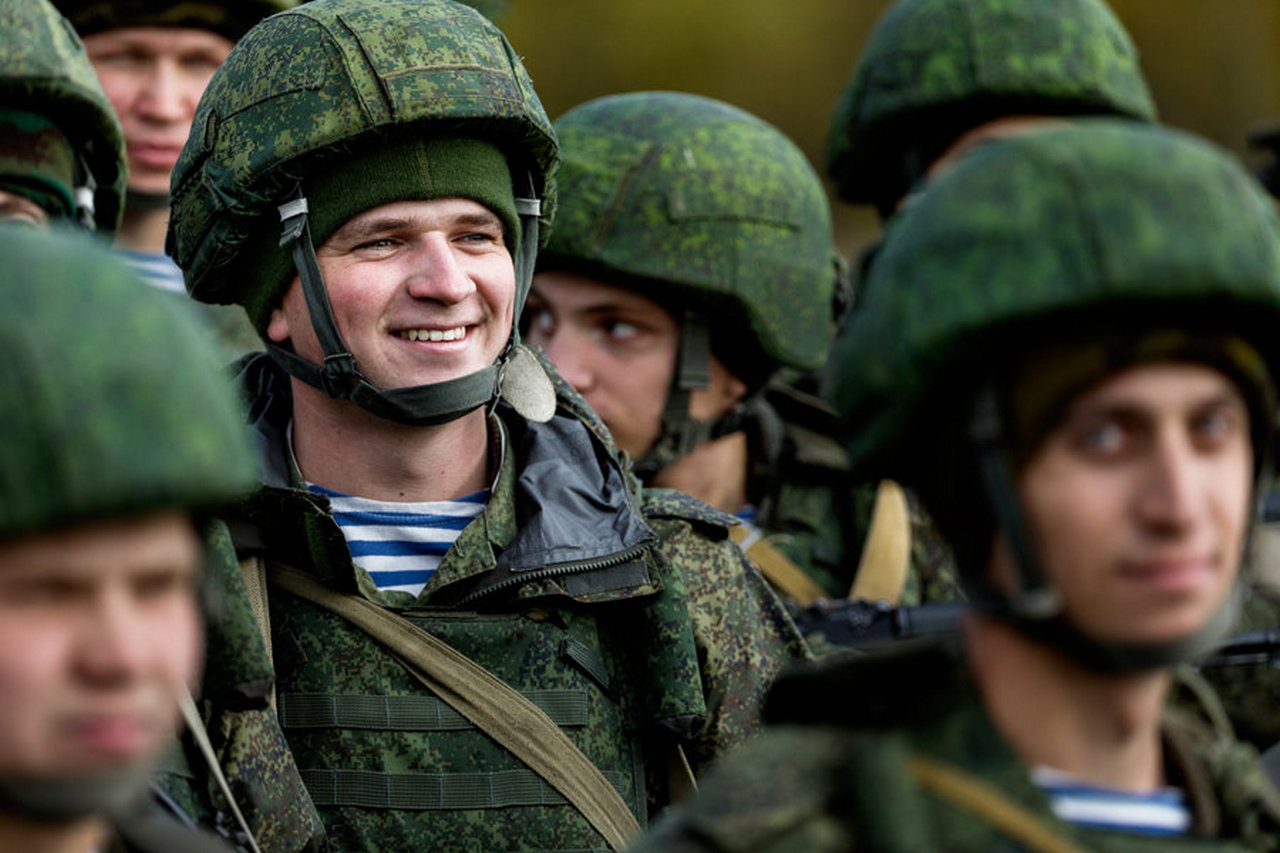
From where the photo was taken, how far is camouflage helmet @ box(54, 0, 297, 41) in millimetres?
7281

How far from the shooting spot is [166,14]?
24.1 ft

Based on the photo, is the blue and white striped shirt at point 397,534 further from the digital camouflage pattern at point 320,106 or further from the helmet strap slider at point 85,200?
the helmet strap slider at point 85,200

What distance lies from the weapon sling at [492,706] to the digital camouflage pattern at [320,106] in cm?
92

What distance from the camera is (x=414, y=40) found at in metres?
5.19

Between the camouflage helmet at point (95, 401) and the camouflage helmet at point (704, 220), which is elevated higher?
the camouflage helmet at point (95, 401)

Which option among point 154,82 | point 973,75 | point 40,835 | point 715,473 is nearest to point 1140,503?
point 40,835

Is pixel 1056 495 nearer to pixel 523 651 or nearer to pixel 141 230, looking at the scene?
pixel 523 651

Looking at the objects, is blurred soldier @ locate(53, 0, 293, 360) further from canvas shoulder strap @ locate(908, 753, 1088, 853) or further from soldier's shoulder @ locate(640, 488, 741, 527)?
canvas shoulder strap @ locate(908, 753, 1088, 853)

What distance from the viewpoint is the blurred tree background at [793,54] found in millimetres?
13047

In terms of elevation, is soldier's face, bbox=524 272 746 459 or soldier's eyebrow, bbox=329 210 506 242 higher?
soldier's eyebrow, bbox=329 210 506 242

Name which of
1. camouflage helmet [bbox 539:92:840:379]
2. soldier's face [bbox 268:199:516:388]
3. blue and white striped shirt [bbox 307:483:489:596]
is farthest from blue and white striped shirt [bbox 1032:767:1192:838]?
camouflage helmet [bbox 539:92:840:379]

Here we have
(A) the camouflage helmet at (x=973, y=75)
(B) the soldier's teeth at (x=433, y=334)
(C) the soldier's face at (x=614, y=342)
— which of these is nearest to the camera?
(B) the soldier's teeth at (x=433, y=334)

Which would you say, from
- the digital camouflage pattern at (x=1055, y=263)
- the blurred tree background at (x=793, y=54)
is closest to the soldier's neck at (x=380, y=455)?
the digital camouflage pattern at (x=1055, y=263)

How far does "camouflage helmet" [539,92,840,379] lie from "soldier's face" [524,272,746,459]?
58 millimetres
